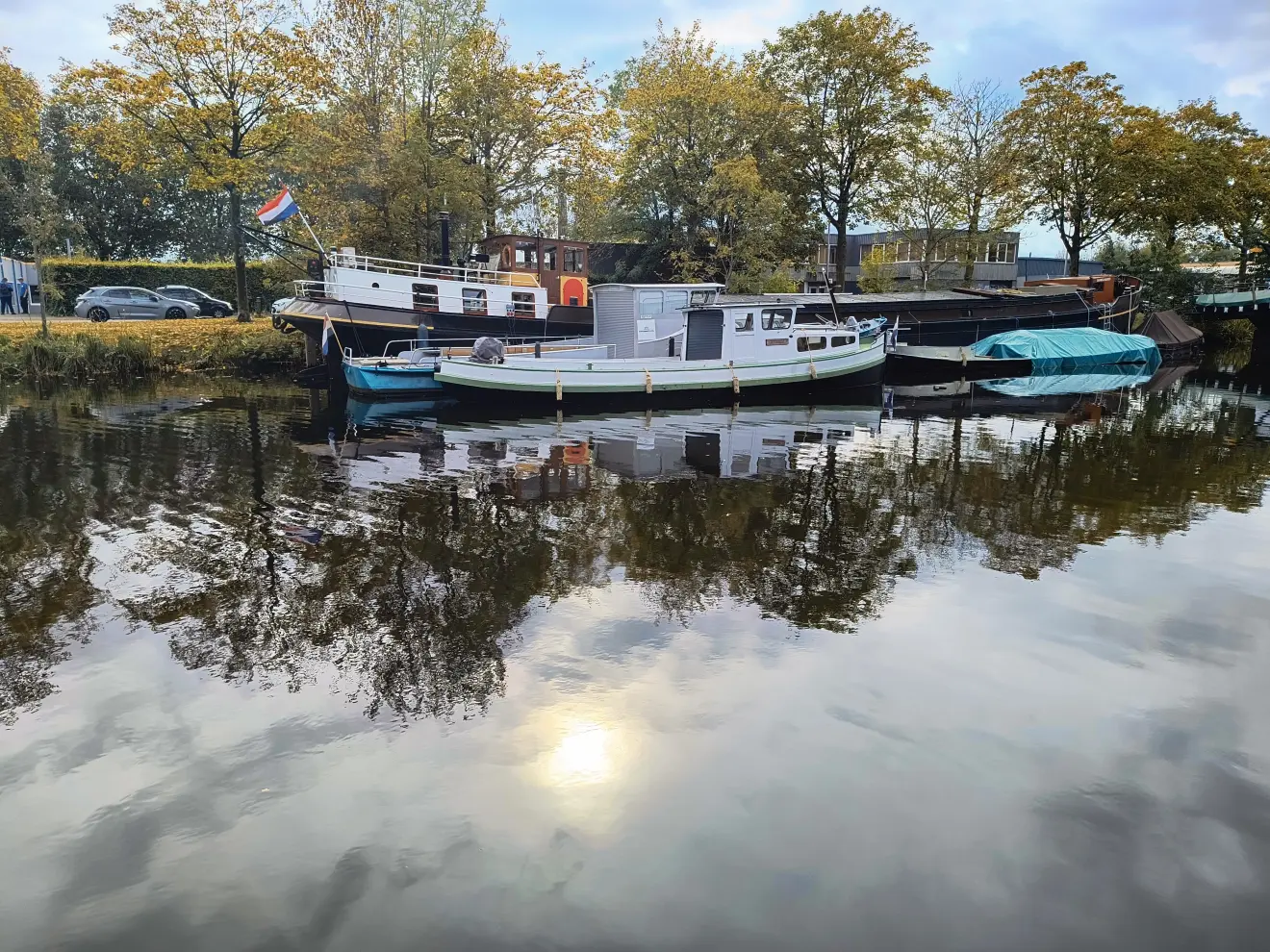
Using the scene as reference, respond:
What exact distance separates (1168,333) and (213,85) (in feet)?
150

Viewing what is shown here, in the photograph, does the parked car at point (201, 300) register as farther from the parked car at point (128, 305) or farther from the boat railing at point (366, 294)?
the boat railing at point (366, 294)

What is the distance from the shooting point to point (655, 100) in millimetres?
36125

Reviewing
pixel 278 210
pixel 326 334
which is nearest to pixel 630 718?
pixel 278 210

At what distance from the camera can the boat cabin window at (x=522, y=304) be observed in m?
28.7

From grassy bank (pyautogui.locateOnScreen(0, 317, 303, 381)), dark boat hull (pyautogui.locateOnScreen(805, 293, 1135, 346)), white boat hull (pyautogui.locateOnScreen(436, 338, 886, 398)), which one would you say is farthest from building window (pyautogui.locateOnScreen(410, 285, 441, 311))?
dark boat hull (pyautogui.locateOnScreen(805, 293, 1135, 346))

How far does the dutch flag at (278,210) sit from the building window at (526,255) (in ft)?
31.1

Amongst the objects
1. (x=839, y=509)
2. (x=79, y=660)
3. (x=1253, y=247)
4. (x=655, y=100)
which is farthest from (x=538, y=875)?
(x=1253, y=247)

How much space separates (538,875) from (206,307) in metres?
39.2

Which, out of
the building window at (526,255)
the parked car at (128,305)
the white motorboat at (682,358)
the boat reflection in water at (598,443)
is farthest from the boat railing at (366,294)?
the parked car at (128,305)

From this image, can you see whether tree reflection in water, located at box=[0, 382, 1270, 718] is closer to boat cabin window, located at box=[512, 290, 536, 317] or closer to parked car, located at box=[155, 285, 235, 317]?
boat cabin window, located at box=[512, 290, 536, 317]

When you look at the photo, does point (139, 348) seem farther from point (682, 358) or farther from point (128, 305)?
point (682, 358)

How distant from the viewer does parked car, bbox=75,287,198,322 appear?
33.8 meters

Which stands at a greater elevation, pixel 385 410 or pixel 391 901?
pixel 385 410

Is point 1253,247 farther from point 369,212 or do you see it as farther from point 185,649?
point 185,649
